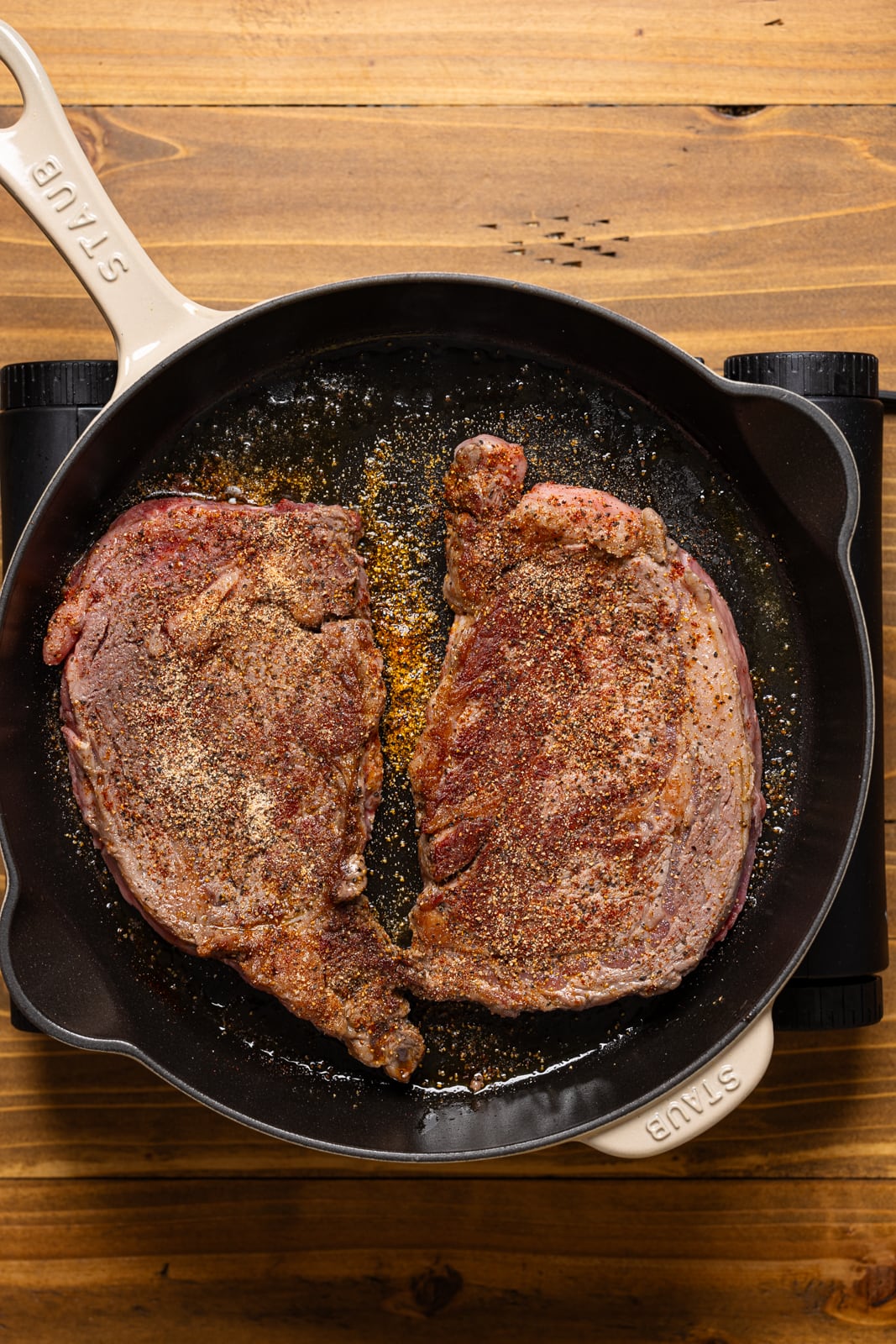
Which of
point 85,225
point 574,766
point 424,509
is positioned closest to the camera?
point 85,225

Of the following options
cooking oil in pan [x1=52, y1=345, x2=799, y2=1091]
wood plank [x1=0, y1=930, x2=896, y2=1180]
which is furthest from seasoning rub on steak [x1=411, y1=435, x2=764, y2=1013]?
wood plank [x1=0, y1=930, x2=896, y2=1180]

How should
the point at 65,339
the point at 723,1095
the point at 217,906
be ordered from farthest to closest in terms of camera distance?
the point at 65,339
the point at 217,906
the point at 723,1095

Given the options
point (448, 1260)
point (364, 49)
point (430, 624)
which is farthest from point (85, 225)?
point (448, 1260)

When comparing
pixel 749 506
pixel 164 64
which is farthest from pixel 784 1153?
pixel 164 64

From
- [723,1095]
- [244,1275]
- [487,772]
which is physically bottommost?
[244,1275]

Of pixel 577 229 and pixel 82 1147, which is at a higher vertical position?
pixel 577 229

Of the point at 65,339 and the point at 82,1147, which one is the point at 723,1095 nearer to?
the point at 82,1147

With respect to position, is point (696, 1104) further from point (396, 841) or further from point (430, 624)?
point (430, 624)
